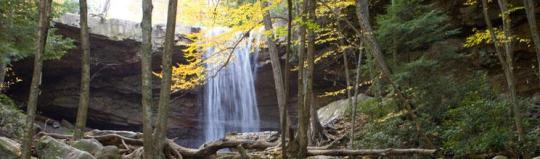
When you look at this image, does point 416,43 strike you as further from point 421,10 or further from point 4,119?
point 4,119

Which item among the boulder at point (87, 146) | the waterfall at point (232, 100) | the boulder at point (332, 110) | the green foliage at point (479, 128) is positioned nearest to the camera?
the green foliage at point (479, 128)

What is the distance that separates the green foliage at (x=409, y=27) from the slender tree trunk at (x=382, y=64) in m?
0.33

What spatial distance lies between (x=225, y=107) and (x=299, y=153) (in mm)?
13760

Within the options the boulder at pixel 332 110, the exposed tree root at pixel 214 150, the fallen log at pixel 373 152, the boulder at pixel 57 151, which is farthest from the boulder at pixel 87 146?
the boulder at pixel 332 110

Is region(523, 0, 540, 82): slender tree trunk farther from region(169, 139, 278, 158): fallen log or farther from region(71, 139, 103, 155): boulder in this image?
region(71, 139, 103, 155): boulder

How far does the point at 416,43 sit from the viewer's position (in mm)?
8859

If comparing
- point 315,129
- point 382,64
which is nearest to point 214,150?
point 382,64

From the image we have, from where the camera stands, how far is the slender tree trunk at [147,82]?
606cm

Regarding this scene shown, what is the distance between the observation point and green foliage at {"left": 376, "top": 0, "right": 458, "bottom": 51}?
8570 millimetres

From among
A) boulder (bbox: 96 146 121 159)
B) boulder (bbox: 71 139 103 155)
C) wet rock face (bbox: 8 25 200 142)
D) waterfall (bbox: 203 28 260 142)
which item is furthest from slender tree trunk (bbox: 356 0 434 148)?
wet rock face (bbox: 8 25 200 142)

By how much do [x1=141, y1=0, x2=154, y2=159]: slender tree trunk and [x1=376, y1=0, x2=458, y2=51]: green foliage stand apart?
476cm

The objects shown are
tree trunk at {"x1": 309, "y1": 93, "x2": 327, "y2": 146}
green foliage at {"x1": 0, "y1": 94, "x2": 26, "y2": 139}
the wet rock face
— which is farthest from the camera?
the wet rock face

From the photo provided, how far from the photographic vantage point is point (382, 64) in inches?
322

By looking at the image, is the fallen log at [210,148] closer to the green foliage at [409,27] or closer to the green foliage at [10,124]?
the green foliage at [10,124]
